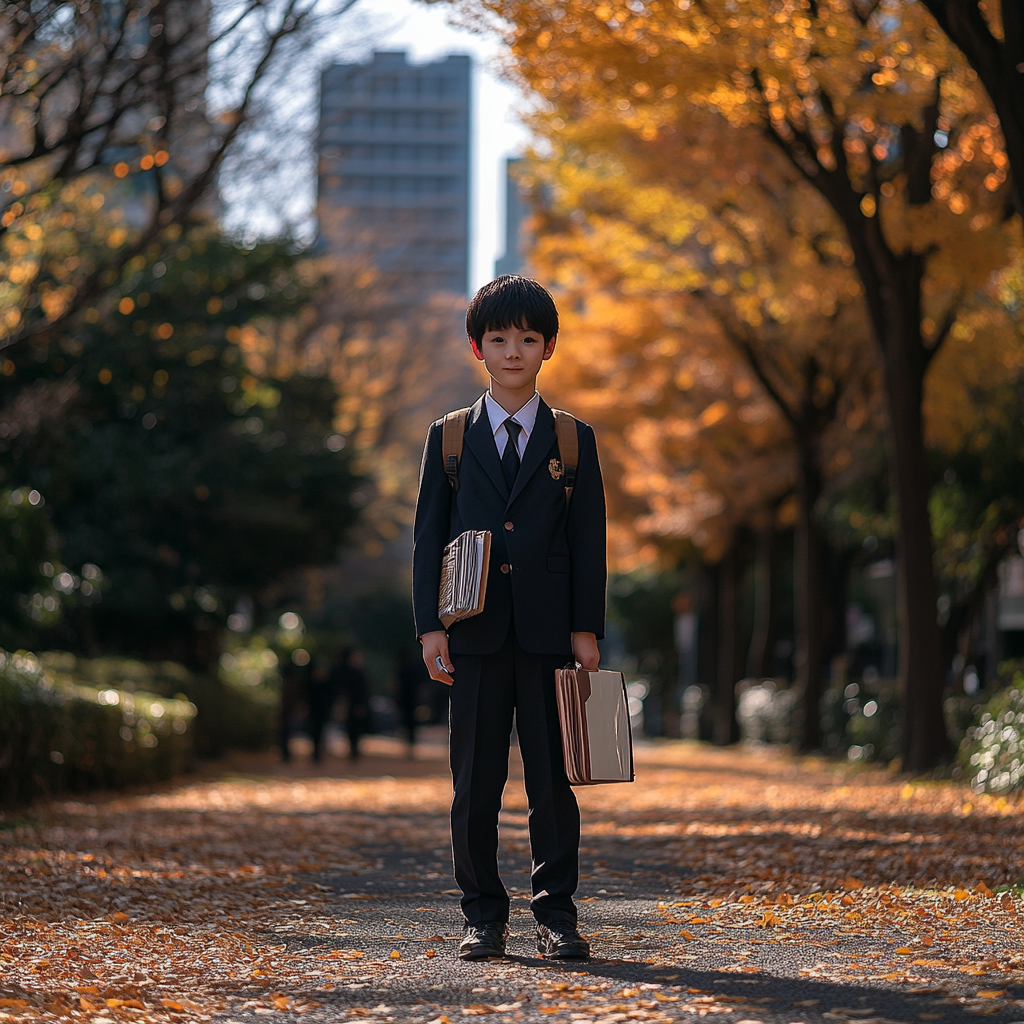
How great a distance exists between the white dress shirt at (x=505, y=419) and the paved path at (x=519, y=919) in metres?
1.62

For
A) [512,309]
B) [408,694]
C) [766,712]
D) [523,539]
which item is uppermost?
[512,309]

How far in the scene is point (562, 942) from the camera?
14.2 feet

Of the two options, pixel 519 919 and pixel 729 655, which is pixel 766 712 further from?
pixel 519 919

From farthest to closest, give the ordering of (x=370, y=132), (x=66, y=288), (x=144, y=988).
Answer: (x=370, y=132) < (x=66, y=288) < (x=144, y=988)

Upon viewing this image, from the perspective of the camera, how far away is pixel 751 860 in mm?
6859

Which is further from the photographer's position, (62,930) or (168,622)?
(168,622)

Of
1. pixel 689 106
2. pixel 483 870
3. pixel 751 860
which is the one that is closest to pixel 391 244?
pixel 689 106

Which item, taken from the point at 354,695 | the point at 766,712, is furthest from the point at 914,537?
Result: the point at 766,712

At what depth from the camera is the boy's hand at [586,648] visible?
4430 mm

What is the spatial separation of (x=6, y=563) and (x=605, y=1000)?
403 inches

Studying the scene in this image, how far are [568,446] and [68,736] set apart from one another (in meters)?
7.05

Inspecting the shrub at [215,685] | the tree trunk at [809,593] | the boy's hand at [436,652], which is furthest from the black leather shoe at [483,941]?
the tree trunk at [809,593]

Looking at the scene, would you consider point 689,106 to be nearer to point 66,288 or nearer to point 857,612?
point 66,288

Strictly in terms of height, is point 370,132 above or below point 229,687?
above
